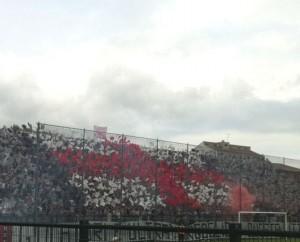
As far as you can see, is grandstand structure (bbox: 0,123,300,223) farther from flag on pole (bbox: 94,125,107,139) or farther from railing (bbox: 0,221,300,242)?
railing (bbox: 0,221,300,242)

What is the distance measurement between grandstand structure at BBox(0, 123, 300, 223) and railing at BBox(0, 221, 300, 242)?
10727mm

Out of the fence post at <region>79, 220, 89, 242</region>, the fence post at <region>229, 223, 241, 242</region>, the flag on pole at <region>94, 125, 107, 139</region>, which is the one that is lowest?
the fence post at <region>79, 220, 89, 242</region>

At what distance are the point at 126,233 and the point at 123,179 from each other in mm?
22583

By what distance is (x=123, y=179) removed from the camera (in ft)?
98.9

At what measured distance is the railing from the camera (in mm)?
6230

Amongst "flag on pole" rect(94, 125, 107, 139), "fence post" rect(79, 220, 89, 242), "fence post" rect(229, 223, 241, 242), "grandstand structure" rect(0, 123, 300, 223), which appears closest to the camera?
"fence post" rect(229, 223, 241, 242)

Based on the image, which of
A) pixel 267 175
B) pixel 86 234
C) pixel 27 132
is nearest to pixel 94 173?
pixel 27 132

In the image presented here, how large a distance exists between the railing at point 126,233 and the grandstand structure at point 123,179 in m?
10.7

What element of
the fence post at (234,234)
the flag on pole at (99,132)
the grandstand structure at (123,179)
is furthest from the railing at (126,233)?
the flag on pole at (99,132)

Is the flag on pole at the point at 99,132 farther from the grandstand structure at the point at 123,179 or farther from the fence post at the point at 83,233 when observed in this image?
the fence post at the point at 83,233

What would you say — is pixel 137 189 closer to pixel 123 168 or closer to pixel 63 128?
pixel 123 168

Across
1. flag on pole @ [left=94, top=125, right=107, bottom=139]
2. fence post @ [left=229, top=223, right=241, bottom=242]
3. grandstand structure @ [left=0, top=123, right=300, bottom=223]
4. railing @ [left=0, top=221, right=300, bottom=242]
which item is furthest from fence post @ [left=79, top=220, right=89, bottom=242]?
flag on pole @ [left=94, top=125, right=107, bottom=139]

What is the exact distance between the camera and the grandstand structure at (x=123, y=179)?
2478cm

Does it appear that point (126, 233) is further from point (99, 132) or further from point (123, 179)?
point (123, 179)
